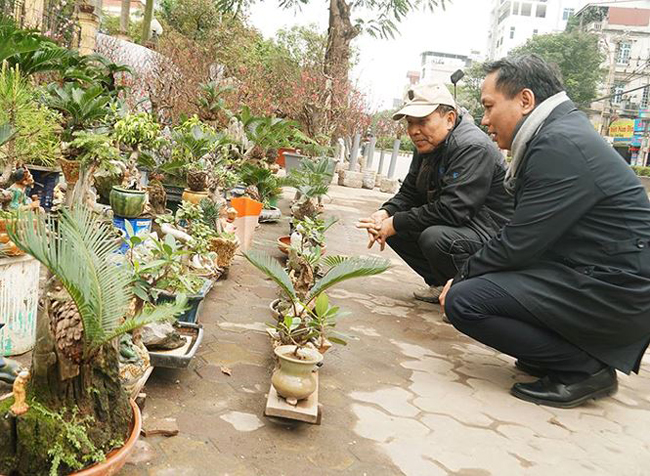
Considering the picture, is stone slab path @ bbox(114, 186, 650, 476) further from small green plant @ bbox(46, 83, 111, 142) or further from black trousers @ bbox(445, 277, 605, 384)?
small green plant @ bbox(46, 83, 111, 142)

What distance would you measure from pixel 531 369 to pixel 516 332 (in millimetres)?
543

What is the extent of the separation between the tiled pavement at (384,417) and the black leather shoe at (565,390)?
2.2 inches

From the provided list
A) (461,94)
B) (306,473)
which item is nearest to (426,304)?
(306,473)

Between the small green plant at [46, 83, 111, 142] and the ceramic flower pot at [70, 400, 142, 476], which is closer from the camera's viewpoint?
the ceramic flower pot at [70, 400, 142, 476]

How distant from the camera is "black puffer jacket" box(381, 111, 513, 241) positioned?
3785 millimetres

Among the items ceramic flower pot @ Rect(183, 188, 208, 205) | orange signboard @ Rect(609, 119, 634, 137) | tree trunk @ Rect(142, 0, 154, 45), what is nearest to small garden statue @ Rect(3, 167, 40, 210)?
ceramic flower pot @ Rect(183, 188, 208, 205)

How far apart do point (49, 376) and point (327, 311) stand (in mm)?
1235

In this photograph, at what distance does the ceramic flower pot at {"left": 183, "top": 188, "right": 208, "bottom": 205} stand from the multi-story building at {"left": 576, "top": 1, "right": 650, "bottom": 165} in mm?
44068

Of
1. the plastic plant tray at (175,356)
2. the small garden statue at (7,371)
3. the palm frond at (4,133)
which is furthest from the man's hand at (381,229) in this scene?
the small garden statue at (7,371)

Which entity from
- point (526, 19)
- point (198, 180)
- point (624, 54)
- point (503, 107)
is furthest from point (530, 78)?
point (526, 19)

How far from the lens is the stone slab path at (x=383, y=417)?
→ 2.19 m

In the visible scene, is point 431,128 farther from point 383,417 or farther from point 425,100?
point 383,417

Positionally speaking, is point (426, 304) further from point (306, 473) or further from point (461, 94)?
point (461, 94)

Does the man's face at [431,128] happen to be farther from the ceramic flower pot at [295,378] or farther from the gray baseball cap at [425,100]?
the ceramic flower pot at [295,378]
